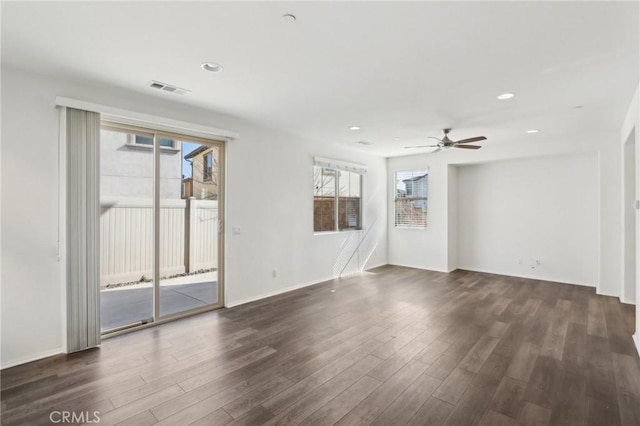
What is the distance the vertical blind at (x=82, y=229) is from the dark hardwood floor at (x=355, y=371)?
27cm

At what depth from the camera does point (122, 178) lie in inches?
150

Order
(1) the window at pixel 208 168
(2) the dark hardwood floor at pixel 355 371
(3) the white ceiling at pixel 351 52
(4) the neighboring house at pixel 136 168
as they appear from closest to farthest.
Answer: (3) the white ceiling at pixel 351 52, (2) the dark hardwood floor at pixel 355 371, (4) the neighboring house at pixel 136 168, (1) the window at pixel 208 168

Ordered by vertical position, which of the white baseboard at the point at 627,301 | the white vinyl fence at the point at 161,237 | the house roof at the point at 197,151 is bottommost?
the white baseboard at the point at 627,301

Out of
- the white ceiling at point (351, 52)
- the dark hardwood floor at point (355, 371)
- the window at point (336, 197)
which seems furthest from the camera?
the window at point (336, 197)

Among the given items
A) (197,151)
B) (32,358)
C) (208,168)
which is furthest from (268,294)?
(32,358)

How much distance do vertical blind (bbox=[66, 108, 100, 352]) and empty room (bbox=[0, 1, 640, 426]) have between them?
2cm

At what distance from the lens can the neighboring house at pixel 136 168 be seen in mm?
3627

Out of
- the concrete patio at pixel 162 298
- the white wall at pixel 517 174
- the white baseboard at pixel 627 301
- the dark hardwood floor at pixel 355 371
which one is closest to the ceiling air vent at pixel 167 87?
the concrete patio at pixel 162 298

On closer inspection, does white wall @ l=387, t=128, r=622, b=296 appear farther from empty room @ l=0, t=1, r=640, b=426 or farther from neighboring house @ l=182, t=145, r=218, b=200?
neighboring house @ l=182, t=145, r=218, b=200

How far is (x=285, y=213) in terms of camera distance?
5.16 m

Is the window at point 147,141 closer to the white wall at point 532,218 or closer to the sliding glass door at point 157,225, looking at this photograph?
the sliding glass door at point 157,225

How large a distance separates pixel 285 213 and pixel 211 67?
275cm

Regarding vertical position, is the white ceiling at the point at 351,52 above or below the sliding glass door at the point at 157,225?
above

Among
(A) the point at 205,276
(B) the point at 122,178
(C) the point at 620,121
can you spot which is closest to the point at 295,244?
(A) the point at 205,276
